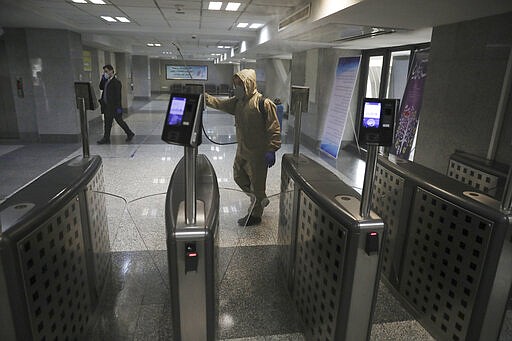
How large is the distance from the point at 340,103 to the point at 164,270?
10.9ft

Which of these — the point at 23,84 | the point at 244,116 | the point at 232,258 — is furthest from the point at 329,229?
the point at 23,84

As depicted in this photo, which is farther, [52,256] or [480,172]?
[480,172]

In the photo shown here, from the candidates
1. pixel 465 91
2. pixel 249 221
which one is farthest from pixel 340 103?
pixel 249 221

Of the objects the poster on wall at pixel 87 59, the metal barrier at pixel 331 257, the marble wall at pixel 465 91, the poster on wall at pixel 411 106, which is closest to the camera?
the metal barrier at pixel 331 257

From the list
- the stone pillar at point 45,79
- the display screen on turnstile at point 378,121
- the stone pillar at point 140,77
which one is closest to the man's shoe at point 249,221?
the display screen on turnstile at point 378,121

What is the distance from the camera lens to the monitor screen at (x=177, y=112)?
1125mm

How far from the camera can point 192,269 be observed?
1.28 metres

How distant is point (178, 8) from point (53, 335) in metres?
3.69

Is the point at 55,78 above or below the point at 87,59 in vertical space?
below

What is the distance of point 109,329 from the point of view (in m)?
1.87

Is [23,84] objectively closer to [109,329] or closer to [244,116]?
[244,116]

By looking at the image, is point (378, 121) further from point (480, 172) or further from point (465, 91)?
point (465, 91)

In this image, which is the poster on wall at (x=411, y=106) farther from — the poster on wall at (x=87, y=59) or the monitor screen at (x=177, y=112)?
the poster on wall at (x=87, y=59)

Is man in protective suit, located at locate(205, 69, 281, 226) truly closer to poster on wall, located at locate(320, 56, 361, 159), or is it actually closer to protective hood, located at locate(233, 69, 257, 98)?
protective hood, located at locate(233, 69, 257, 98)
